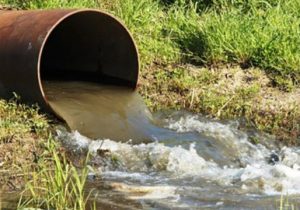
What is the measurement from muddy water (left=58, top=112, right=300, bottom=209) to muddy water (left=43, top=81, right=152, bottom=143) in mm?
168

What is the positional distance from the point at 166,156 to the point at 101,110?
3.43 feet

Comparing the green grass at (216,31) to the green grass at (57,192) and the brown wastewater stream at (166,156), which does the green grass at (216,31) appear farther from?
the green grass at (57,192)

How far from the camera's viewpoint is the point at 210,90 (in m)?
6.79

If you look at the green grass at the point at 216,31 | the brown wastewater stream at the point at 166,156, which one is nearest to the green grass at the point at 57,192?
the brown wastewater stream at the point at 166,156

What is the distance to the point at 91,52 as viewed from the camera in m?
6.97

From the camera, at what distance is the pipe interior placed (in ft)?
21.7

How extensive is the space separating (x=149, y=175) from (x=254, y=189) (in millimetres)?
765

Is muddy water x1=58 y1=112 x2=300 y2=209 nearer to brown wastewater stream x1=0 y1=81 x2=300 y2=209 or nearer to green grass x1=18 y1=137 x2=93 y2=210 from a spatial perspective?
brown wastewater stream x1=0 y1=81 x2=300 y2=209

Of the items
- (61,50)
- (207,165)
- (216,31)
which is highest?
(216,31)

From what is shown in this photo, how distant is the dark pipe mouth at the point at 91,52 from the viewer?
6.59m

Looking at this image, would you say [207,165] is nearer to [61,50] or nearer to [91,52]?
[91,52]

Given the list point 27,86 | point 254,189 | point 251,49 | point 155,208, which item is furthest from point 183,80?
point 155,208

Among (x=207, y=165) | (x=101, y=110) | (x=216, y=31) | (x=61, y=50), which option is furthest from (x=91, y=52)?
(x=207, y=165)

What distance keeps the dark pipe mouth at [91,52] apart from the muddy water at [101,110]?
0.19 m
